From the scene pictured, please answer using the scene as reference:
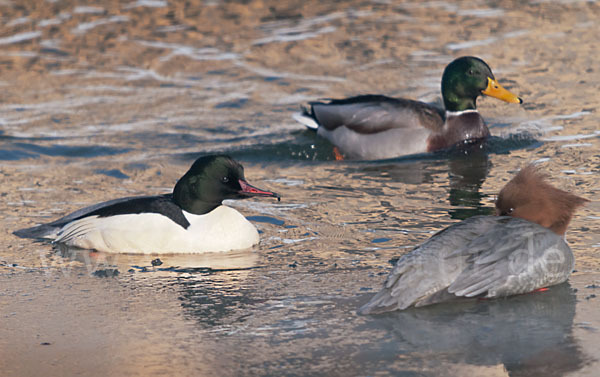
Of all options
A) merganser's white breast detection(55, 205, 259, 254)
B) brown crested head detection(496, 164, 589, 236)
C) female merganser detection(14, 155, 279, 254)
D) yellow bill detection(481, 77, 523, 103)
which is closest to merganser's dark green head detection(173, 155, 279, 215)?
female merganser detection(14, 155, 279, 254)

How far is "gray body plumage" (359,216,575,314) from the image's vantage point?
566 cm

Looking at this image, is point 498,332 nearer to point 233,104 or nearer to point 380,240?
point 380,240

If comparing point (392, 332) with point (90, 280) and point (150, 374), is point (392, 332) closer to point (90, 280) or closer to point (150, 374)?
point (150, 374)

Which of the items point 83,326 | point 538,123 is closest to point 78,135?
point 538,123

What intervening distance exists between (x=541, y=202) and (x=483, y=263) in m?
0.74

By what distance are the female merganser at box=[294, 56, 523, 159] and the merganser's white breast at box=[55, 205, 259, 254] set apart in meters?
3.90

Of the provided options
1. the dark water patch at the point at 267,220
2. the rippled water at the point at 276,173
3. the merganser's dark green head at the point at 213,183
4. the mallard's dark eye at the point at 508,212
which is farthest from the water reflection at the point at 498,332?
the dark water patch at the point at 267,220

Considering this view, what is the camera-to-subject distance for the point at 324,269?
6688 mm

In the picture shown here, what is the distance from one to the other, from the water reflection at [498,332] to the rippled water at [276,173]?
17 mm

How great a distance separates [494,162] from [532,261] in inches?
181

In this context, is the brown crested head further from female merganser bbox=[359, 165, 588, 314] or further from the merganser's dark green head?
the merganser's dark green head

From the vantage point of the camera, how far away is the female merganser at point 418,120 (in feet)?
36.4

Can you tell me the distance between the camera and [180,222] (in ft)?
24.6

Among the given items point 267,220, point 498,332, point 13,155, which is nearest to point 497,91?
point 267,220
